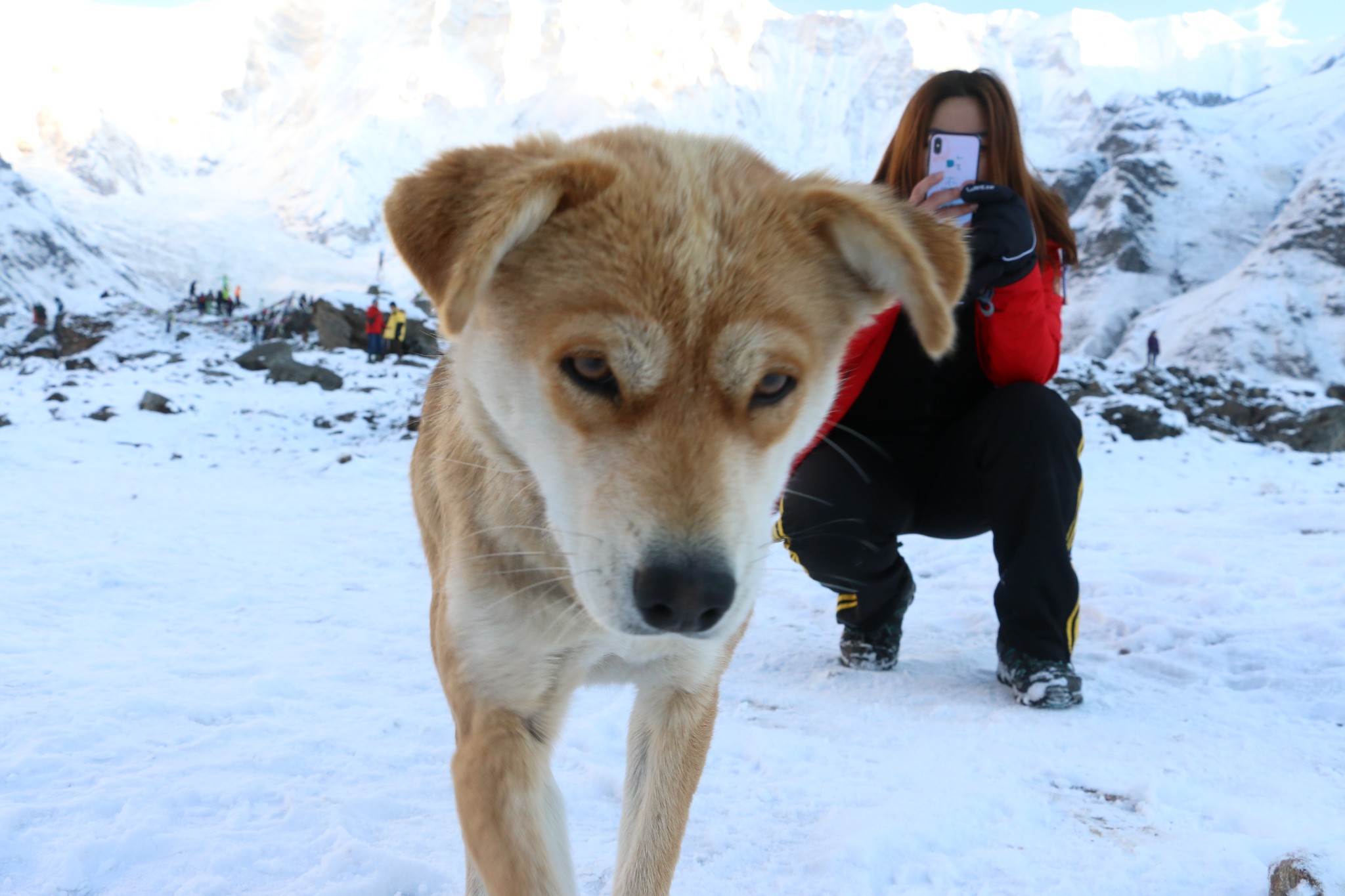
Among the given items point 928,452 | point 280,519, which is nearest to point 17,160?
point 280,519

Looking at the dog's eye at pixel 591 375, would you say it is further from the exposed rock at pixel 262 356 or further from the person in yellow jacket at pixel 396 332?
the person in yellow jacket at pixel 396 332

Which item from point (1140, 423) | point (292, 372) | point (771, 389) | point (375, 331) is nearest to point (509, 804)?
point (771, 389)

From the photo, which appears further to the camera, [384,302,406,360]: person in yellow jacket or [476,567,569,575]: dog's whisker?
Result: [384,302,406,360]: person in yellow jacket

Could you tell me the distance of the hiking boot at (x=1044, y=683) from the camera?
9.69 feet

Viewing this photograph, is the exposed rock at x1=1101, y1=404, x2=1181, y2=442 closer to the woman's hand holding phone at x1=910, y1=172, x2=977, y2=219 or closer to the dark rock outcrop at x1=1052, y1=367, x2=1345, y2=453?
the dark rock outcrop at x1=1052, y1=367, x2=1345, y2=453

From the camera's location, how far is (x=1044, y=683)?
297cm

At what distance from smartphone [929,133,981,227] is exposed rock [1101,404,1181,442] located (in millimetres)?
9785

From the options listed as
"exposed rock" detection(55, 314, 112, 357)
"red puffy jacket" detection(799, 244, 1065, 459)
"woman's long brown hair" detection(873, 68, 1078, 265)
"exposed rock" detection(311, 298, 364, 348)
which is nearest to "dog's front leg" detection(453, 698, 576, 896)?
"red puffy jacket" detection(799, 244, 1065, 459)

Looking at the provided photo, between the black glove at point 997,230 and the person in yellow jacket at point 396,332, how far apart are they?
16039mm

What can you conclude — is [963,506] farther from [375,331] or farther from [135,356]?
[135,356]

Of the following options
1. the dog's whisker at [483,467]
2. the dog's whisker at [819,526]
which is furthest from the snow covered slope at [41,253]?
the dog's whisker at [483,467]

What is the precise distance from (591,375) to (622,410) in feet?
0.28

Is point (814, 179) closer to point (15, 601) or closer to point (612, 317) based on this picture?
point (612, 317)

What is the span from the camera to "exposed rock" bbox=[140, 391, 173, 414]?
11047 millimetres
